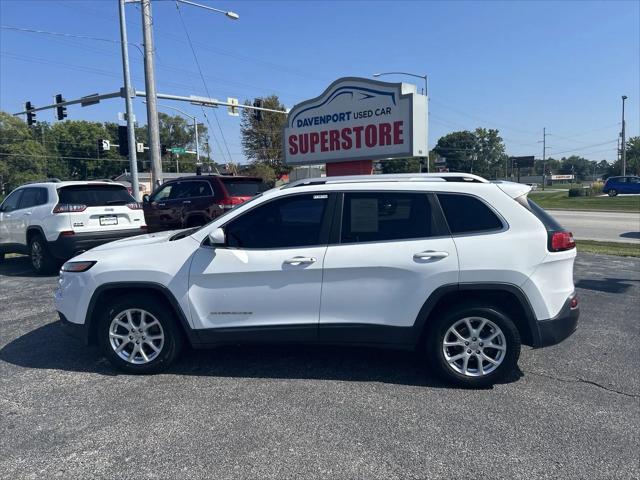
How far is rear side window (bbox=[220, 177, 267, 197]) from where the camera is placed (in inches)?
433

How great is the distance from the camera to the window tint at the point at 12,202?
9.57 meters

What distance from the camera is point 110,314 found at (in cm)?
432

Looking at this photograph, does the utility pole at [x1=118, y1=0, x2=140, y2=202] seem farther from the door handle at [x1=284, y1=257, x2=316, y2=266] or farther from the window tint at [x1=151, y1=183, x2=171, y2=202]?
the door handle at [x1=284, y1=257, x2=316, y2=266]

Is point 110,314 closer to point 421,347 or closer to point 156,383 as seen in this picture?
point 156,383

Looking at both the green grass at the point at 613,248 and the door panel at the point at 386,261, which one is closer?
the door panel at the point at 386,261

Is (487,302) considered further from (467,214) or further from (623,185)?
(623,185)

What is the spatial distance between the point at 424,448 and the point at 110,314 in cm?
285

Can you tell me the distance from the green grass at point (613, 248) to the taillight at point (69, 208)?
470 inches

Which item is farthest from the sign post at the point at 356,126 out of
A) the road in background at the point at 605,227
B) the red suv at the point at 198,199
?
the road in background at the point at 605,227

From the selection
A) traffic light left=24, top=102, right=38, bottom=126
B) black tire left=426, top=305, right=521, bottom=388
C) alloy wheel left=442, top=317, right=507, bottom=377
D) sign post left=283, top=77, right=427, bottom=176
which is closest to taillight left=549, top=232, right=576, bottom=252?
black tire left=426, top=305, right=521, bottom=388

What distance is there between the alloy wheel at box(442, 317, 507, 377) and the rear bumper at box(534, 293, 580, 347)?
1.02 feet

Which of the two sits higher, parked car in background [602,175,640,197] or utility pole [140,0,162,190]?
utility pole [140,0,162,190]

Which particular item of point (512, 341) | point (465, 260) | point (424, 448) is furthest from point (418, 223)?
point (424, 448)

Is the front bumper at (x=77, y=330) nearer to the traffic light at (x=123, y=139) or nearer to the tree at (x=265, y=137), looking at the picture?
the traffic light at (x=123, y=139)
